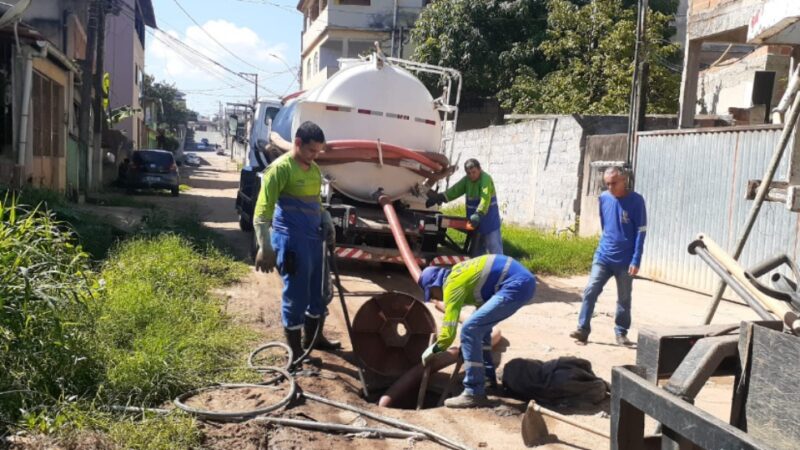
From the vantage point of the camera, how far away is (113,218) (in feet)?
39.3

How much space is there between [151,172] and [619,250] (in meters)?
18.2

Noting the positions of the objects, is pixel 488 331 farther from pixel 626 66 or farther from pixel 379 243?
pixel 626 66

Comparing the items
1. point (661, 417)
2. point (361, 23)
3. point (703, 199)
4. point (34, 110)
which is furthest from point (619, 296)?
point (361, 23)

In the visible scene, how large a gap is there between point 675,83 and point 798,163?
16096 mm

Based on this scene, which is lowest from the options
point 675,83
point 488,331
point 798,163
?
point 488,331

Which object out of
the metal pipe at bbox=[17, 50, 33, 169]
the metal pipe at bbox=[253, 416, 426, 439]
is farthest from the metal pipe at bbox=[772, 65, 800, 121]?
the metal pipe at bbox=[17, 50, 33, 169]

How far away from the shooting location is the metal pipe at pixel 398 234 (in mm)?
7074

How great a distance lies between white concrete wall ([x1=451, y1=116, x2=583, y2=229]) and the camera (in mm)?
13922

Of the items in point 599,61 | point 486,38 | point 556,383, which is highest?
point 486,38

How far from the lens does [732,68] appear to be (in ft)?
57.6

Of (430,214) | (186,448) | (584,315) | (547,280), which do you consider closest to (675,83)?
(547,280)

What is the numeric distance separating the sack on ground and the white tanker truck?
3513 millimetres

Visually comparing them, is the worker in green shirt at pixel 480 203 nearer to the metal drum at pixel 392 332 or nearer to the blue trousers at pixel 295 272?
the metal drum at pixel 392 332

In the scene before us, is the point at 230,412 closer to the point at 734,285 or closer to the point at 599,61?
the point at 734,285
